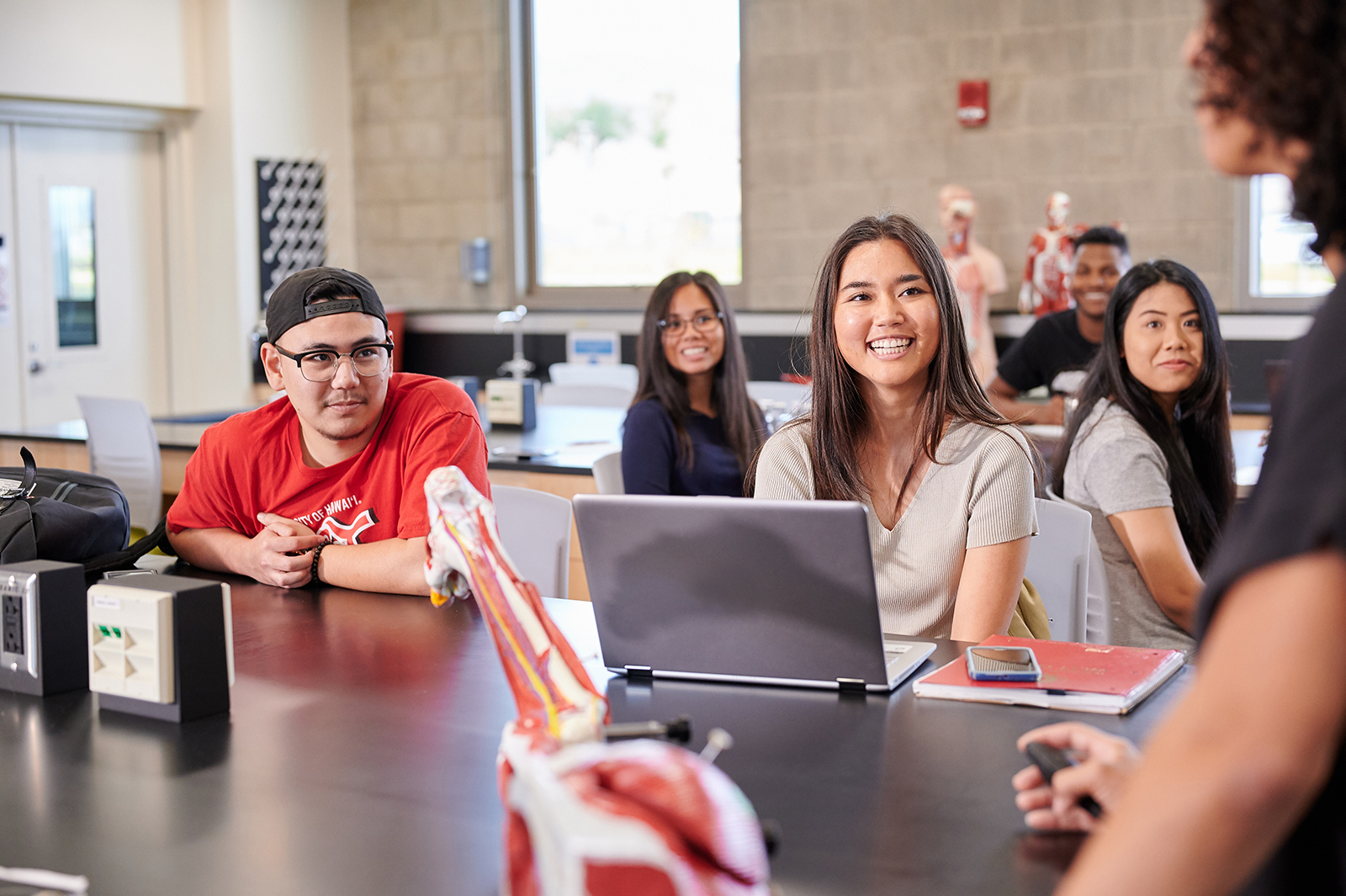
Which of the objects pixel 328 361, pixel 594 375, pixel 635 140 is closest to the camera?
pixel 328 361

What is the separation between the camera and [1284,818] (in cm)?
61

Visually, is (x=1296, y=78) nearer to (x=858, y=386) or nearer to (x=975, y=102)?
(x=858, y=386)

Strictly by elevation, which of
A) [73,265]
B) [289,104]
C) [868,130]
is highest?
[289,104]

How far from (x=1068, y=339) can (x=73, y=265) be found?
517cm

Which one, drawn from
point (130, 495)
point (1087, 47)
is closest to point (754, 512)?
point (130, 495)

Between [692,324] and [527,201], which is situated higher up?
[527,201]

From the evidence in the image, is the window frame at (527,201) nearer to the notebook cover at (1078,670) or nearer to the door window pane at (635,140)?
the door window pane at (635,140)

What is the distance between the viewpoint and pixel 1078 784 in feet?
3.27

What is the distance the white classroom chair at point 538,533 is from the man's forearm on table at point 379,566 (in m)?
0.49

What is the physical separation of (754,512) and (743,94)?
5.85 metres

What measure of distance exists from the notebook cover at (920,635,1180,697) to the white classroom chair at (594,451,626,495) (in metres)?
1.85

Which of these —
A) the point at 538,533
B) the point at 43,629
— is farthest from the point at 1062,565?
the point at 43,629

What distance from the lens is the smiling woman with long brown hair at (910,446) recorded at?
6.08ft

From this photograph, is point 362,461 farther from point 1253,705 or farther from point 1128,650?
point 1253,705
